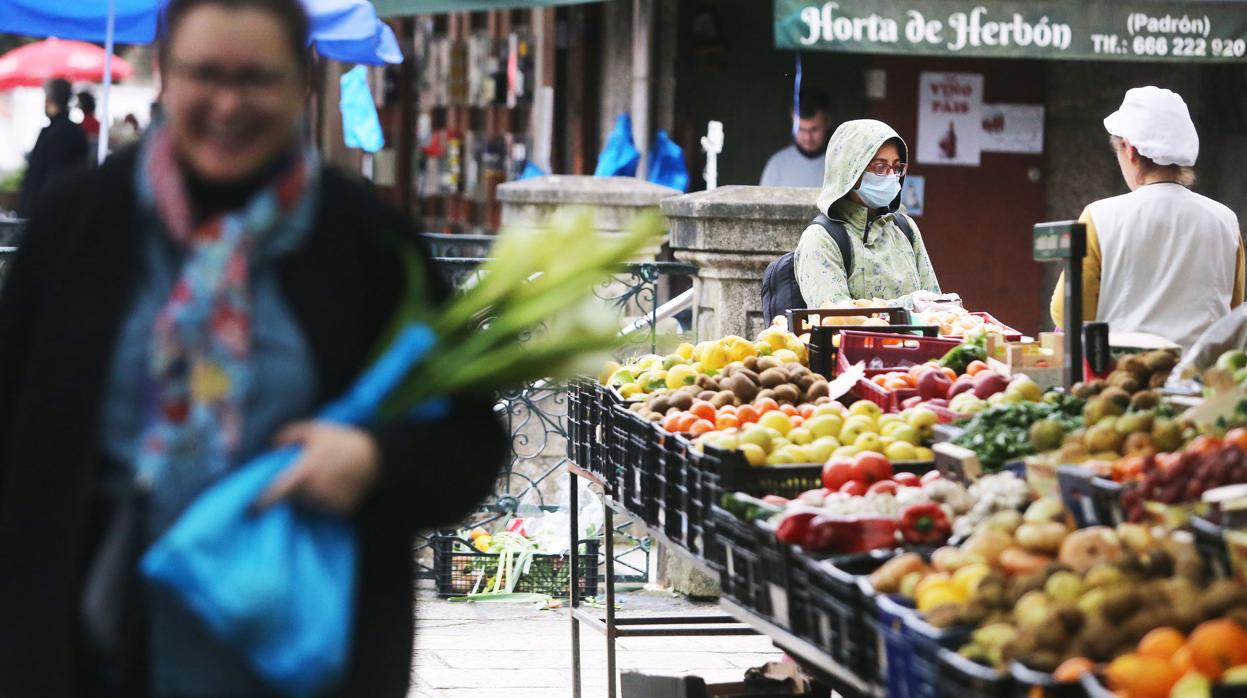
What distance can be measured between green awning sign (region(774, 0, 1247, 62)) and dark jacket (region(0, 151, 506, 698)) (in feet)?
28.6

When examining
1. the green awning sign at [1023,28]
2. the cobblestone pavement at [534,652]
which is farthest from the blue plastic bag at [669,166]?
the cobblestone pavement at [534,652]

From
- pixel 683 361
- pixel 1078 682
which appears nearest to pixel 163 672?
pixel 1078 682

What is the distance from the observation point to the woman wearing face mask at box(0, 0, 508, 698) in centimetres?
264

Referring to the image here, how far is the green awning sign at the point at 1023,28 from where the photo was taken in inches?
448

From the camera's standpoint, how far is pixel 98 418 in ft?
8.70

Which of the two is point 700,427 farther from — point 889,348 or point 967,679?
point 967,679

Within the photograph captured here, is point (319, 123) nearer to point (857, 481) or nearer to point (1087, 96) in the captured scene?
point (1087, 96)

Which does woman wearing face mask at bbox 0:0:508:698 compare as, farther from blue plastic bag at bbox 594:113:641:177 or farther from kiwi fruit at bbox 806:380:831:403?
blue plastic bag at bbox 594:113:641:177

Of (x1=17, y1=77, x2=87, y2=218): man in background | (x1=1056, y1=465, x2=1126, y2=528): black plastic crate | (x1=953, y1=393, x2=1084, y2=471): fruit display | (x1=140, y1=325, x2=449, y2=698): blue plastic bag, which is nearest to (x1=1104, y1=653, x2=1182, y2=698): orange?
(x1=1056, y1=465, x2=1126, y2=528): black plastic crate

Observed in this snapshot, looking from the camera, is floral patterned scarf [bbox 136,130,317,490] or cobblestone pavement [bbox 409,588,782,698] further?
cobblestone pavement [bbox 409,588,782,698]

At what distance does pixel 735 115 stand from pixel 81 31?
539 centimetres

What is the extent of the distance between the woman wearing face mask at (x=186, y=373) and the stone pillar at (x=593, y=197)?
8.11 m

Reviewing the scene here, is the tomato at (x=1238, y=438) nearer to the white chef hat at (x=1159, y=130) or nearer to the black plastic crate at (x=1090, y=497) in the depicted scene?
the black plastic crate at (x=1090, y=497)

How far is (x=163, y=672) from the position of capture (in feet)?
8.56
